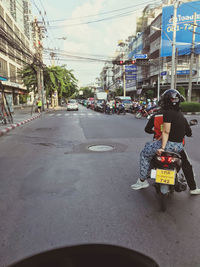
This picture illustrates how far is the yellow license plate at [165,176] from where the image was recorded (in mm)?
2947

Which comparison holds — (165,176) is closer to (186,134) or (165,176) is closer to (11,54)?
(186,134)

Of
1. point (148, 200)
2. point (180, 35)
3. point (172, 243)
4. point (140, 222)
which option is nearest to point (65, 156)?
point (148, 200)

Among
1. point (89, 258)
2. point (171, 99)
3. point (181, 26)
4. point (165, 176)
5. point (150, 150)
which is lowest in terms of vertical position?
point (89, 258)

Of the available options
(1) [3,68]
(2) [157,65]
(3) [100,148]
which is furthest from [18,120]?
(1) [3,68]

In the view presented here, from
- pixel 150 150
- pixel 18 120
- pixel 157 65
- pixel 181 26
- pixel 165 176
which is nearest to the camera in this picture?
pixel 165 176

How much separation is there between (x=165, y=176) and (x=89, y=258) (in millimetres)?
1428

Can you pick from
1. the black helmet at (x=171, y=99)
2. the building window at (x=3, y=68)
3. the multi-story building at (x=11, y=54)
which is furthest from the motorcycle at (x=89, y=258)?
the building window at (x=3, y=68)

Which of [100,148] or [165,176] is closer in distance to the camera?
[165,176]

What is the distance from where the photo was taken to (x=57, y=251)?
2.27m

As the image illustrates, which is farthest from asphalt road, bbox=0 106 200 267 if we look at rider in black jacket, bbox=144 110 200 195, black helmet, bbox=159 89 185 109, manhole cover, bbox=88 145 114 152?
black helmet, bbox=159 89 185 109

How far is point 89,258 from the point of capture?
2244 millimetres

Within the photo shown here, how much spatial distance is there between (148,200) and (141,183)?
0.41 meters

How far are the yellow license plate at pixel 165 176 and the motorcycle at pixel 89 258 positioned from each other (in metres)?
1.06

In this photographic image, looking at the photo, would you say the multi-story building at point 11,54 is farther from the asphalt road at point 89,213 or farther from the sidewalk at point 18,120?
the asphalt road at point 89,213
